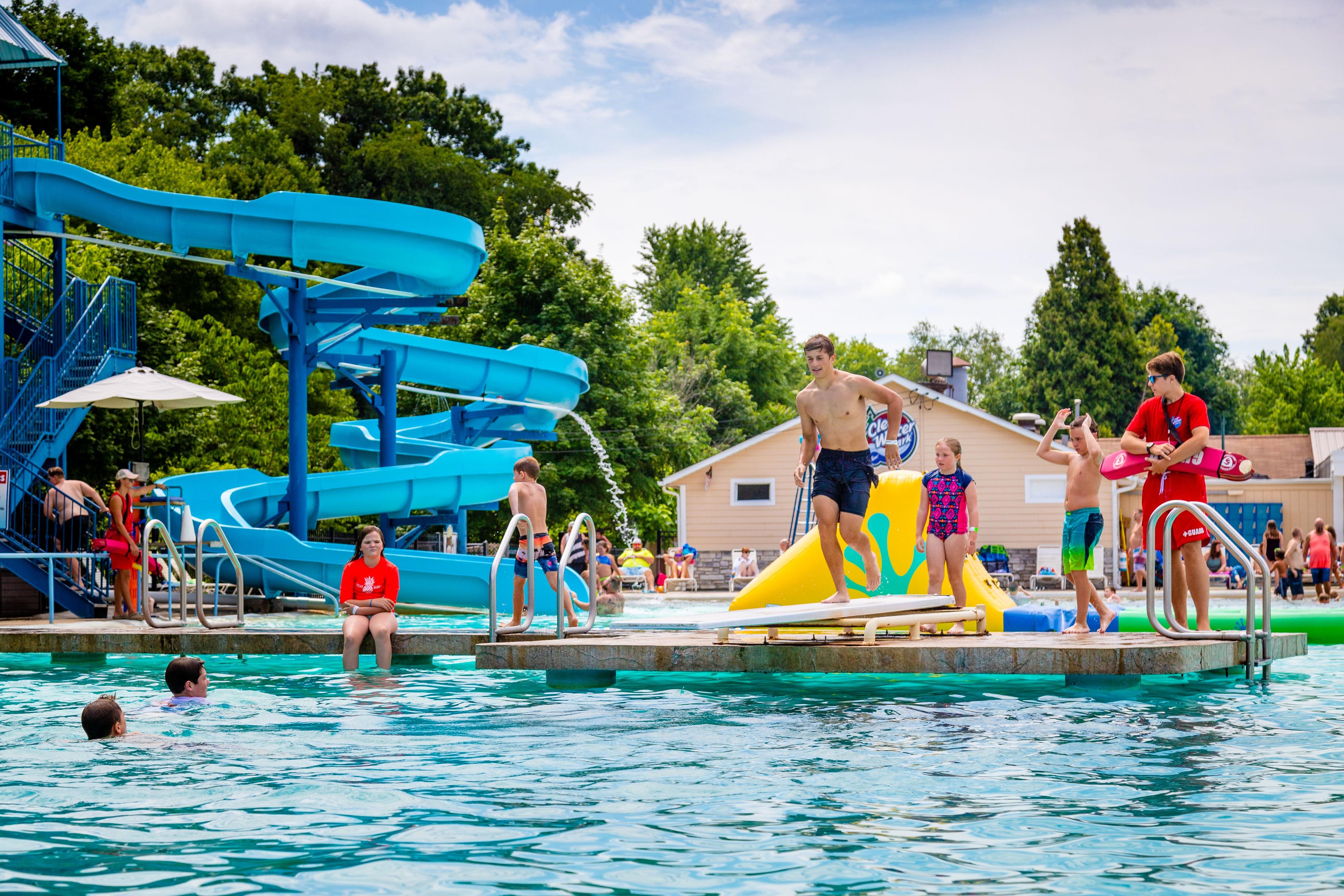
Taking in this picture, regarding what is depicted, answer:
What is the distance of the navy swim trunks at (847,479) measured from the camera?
9461mm

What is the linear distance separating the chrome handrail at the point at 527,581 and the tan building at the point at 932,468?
2329cm

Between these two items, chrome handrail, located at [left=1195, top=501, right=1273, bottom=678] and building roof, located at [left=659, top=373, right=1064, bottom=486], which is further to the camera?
building roof, located at [left=659, top=373, right=1064, bottom=486]

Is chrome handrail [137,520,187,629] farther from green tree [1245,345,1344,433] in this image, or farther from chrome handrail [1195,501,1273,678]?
green tree [1245,345,1344,433]

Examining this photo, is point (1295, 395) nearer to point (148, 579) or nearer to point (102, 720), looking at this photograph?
point (148, 579)

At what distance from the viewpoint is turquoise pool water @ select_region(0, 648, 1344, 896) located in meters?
4.57

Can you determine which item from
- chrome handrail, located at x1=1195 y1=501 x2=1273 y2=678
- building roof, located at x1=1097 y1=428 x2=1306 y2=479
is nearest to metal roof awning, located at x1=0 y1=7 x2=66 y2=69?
chrome handrail, located at x1=1195 y1=501 x2=1273 y2=678

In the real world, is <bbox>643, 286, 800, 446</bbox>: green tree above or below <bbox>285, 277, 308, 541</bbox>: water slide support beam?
above

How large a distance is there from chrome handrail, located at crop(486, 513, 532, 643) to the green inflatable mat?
6272 mm

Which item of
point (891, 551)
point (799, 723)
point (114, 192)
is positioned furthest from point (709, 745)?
point (114, 192)

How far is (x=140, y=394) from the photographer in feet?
53.3

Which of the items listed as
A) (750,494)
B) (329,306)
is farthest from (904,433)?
(329,306)

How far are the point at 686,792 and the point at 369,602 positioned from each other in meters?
5.57

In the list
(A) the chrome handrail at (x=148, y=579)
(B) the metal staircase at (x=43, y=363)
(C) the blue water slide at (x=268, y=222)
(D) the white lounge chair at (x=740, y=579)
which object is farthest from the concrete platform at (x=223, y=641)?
(D) the white lounge chair at (x=740, y=579)

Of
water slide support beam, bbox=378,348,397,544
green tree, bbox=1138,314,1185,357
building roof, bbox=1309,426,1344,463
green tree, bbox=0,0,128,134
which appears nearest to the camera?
water slide support beam, bbox=378,348,397,544
